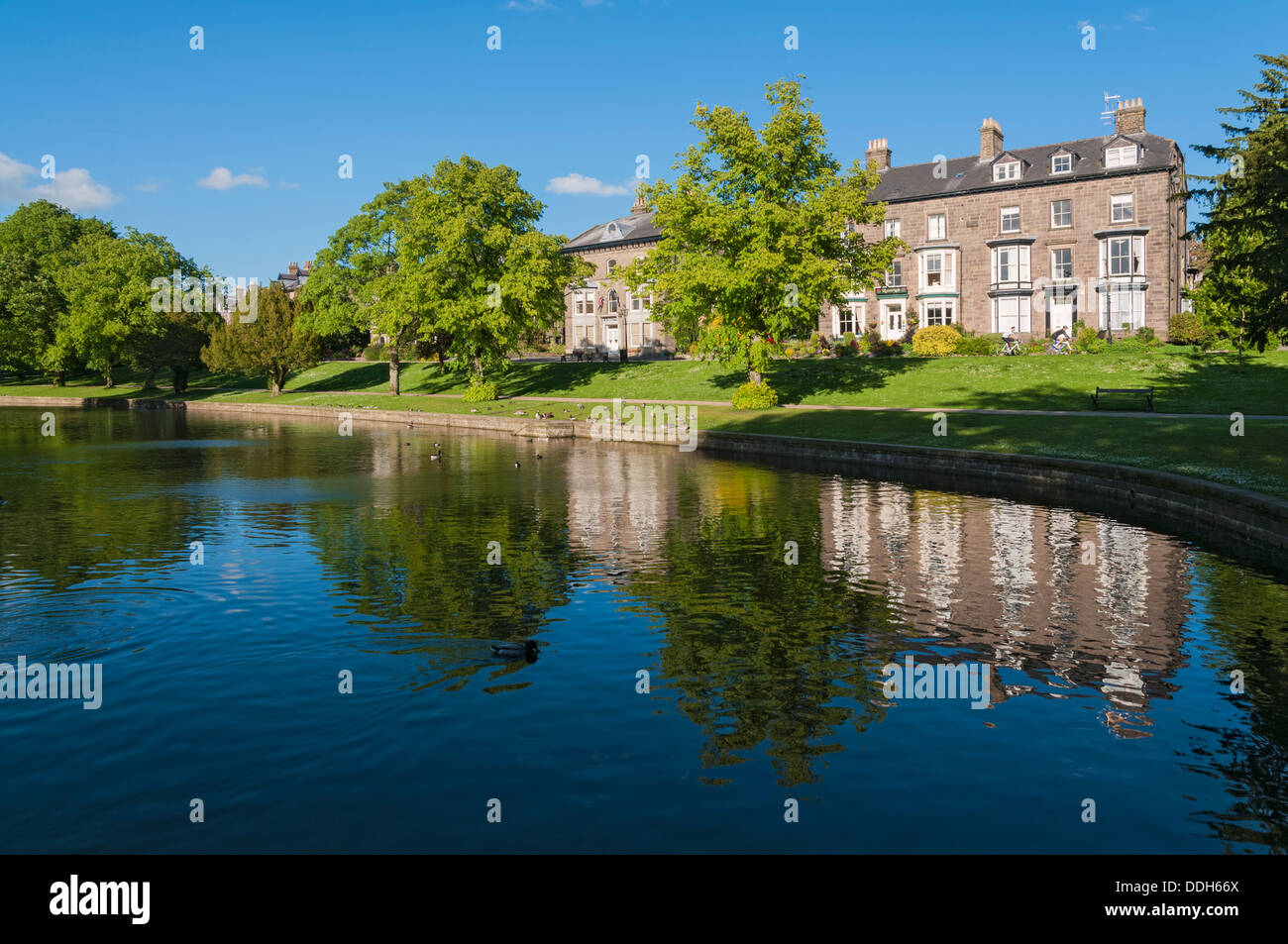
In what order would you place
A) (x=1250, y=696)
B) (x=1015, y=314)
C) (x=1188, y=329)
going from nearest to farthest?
(x=1250, y=696)
(x=1188, y=329)
(x=1015, y=314)

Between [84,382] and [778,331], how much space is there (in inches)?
2923

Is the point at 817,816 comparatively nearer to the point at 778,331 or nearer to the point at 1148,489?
the point at 1148,489

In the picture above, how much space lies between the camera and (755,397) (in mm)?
47688

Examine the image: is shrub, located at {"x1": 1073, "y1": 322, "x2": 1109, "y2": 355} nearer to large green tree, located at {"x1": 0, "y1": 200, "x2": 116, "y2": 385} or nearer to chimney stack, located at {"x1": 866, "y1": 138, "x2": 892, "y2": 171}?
chimney stack, located at {"x1": 866, "y1": 138, "x2": 892, "y2": 171}

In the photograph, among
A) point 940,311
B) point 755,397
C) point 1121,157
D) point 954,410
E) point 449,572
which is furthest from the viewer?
point 940,311

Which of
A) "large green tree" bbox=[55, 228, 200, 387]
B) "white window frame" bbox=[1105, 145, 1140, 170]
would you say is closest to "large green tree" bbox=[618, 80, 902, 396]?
"white window frame" bbox=[1105, 145, 1140, 170]

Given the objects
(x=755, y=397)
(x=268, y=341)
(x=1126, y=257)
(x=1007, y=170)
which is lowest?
(x=755, y=397)

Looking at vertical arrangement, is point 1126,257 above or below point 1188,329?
above

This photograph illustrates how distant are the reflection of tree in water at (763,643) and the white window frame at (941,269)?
174 feet

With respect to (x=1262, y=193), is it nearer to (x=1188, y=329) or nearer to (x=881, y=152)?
(x=1188, y=329)

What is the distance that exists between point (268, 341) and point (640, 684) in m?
68.2

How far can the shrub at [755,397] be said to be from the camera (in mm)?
47406

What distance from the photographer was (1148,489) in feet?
73.7

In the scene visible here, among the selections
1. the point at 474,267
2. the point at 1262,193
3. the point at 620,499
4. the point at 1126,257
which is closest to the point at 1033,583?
the point at 620,499
